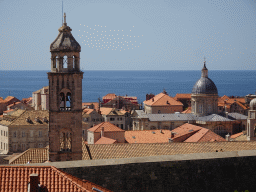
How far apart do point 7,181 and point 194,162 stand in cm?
447

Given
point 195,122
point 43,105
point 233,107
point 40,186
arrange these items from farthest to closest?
point 233,107 < point 43,105 < point 195,122 < point 40,186

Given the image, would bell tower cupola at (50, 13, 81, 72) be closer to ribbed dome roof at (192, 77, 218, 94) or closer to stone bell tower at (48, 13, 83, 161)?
stone bell tower at (48, 13, 83, 161)

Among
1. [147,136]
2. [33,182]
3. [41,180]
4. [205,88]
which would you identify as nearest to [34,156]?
[41,180]

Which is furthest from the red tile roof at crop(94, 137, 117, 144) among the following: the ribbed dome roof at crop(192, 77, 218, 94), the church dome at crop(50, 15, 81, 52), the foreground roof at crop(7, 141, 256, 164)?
the ribbed dome roof at crop(192, 77, 218, 94)

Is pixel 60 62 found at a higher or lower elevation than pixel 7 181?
higher

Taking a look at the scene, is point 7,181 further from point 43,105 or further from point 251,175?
point 43,105

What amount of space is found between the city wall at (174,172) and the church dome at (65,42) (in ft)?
42.4

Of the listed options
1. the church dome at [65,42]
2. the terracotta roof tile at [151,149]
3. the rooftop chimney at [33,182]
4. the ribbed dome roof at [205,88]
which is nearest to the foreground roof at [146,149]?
the terracotta roof tile at [151,149]

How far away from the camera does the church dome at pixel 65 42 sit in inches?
899

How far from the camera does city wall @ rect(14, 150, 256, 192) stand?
1047 centimetres

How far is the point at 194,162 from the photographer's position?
11055 millimetres

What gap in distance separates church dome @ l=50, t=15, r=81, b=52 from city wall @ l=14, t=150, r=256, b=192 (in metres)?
12.9


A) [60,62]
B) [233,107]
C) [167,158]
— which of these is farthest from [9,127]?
[233,107]

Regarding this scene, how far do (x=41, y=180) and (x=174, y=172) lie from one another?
3.42m
